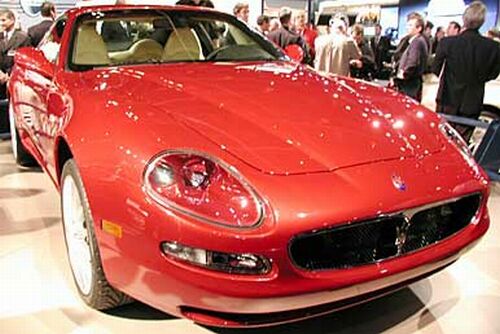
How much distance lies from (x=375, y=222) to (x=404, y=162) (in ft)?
0.99

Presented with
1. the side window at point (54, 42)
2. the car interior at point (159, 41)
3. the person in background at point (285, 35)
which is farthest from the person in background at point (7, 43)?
the car interior at point (159, 41)

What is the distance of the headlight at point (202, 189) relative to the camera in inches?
62.4

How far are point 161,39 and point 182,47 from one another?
0.41 ft

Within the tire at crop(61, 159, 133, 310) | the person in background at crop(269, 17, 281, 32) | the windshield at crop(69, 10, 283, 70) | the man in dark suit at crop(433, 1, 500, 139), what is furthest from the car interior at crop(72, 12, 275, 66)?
the person in background at crop(269, 17, 281, 32)

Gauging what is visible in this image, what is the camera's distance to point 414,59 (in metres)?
5.36

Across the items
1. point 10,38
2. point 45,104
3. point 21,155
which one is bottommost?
point 21,155

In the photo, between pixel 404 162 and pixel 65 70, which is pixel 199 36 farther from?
pixel 404 162

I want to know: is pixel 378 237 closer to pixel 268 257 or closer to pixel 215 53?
pixel 268 257

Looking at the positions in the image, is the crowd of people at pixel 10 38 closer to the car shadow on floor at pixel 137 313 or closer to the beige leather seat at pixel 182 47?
the beige leather seat at pixel 182 47

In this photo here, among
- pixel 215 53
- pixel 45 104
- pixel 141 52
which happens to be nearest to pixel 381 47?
pixel 215 53

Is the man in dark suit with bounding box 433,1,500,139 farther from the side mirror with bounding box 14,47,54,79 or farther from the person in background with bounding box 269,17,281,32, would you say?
the side mirror with bounding box 14,47,54,79

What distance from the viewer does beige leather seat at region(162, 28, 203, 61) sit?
2918mm

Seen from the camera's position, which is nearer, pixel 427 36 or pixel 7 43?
pixel 7 43

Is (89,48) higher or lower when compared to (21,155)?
higher
